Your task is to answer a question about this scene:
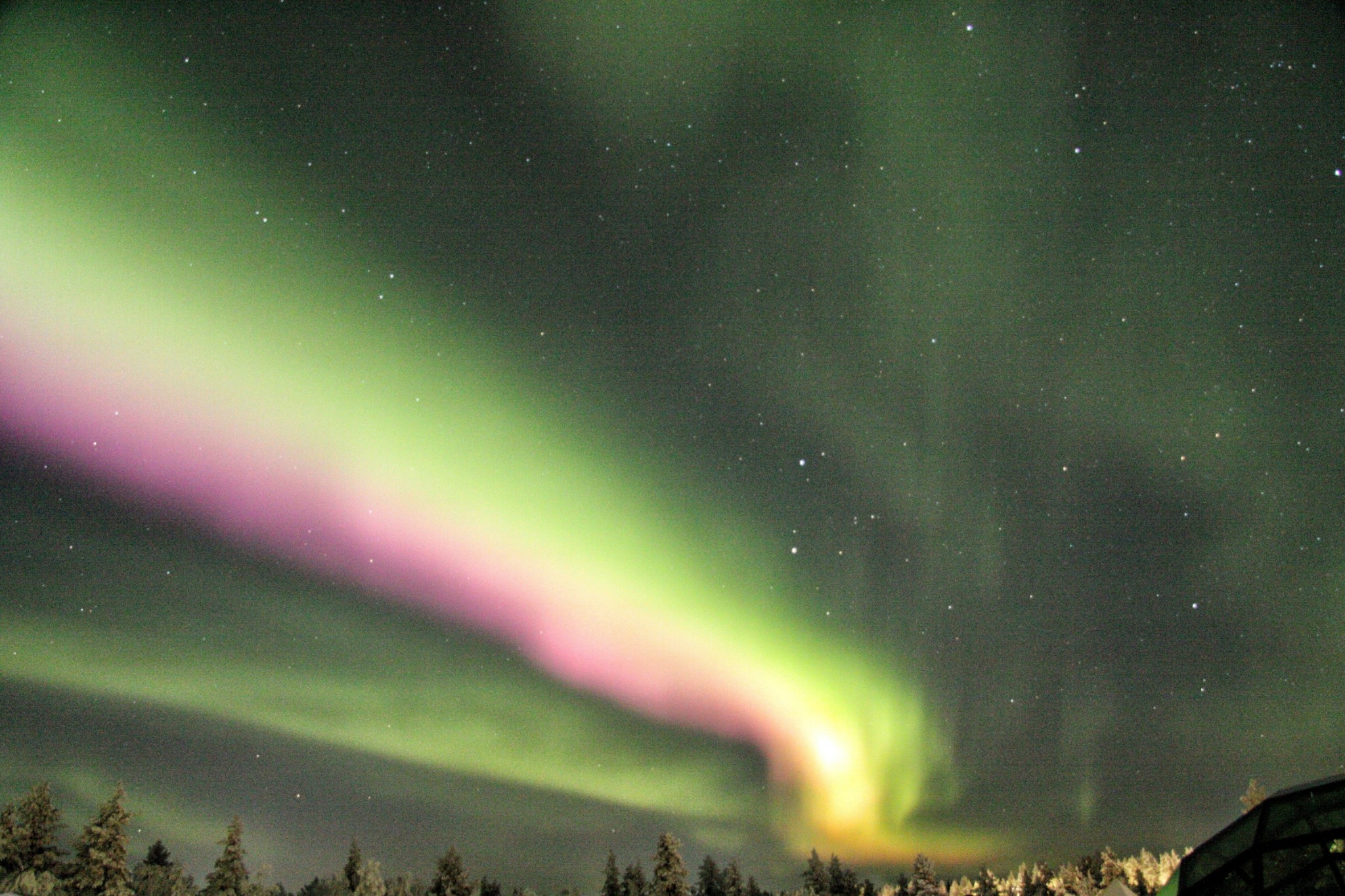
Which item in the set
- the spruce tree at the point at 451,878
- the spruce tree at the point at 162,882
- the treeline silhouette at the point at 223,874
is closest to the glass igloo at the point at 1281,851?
the treeline silhouette at the point at 223,874

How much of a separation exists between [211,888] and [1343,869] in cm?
4923

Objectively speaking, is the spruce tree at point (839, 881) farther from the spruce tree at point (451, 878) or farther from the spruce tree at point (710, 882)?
the spruce tree at point (451, 878)

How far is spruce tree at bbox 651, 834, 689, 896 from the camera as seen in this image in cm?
4538

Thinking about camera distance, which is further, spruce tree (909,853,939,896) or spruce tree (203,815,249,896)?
spruce tree (909,853,939,896)

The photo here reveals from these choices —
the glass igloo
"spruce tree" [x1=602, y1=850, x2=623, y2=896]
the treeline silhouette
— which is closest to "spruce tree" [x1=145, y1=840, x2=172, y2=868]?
the treeline silhouette

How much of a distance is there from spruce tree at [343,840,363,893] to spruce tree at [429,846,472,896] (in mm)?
7789

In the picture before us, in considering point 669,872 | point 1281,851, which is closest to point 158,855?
point 669,872

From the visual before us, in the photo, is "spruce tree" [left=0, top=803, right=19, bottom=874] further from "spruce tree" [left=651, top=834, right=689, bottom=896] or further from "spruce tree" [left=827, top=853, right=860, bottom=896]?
"spruce tree" [left=827, top=853, right=860, bottom=896]

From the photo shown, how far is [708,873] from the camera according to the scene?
66312 millimetres

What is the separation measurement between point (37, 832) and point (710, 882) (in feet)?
163

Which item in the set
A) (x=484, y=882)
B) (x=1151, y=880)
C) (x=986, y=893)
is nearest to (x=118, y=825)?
(x=484, y=882)

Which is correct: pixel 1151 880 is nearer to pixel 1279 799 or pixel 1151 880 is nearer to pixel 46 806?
pixel 1279 799

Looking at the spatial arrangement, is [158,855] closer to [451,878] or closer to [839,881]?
[451,878]

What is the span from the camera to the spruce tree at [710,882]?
64938 millimetres
